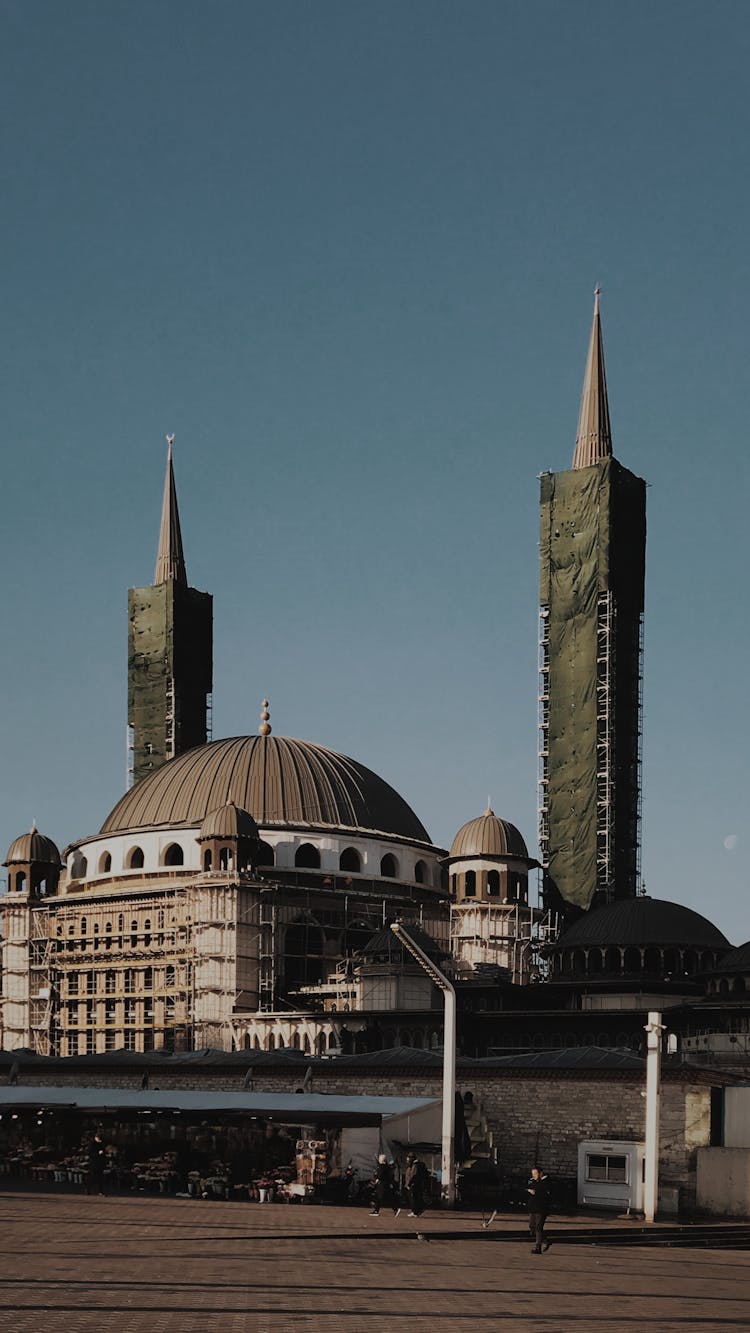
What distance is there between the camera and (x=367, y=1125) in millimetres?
51344

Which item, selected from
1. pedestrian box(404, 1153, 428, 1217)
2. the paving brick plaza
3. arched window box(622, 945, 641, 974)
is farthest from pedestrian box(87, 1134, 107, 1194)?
arched window box(622, 945, 641, 974)

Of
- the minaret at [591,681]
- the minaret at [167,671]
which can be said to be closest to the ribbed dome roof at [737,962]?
the minaret at [591,681]

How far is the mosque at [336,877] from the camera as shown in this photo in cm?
11519

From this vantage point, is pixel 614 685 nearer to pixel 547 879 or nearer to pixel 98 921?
pixel 547 879

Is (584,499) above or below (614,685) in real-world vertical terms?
above

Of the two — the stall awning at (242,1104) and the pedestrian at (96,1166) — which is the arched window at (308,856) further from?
the pedestrian at (96,1166)

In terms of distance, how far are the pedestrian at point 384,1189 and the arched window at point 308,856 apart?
7795 centimetres

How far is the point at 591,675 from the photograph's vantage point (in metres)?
131

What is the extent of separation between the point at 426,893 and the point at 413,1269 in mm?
98350

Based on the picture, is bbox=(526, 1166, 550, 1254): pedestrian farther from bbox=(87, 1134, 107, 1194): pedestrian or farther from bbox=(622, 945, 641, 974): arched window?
bbox=(622, 945, 641, 974): arched window

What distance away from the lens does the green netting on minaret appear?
421 feet

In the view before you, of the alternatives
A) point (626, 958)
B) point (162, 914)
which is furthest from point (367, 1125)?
point (162, 914)

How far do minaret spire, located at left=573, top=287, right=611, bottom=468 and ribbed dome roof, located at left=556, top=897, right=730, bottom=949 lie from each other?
44901 millimetres

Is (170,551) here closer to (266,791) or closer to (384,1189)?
(266,791)
